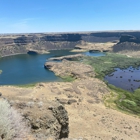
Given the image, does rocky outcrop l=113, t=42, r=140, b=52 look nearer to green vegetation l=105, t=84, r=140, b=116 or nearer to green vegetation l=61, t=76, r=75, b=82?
green vegetation l=61, t=76, r=75, b=82

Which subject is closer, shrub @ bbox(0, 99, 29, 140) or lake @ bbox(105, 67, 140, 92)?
shrub @ bbox(0, 99, 29, 140)

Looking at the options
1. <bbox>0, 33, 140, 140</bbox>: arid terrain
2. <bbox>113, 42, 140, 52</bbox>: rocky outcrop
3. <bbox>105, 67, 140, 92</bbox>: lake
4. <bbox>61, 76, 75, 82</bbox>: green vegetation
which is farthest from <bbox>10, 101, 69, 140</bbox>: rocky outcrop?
<bbox>113, 42, 140, 52</bbox>: rocky outcrop

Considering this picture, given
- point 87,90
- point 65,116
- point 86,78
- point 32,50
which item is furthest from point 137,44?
point 65,116

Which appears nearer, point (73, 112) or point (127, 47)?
point (73, 112)

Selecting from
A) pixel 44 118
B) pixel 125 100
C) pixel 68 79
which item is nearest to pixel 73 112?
pixel 125 100

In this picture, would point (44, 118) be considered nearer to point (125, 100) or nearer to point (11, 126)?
point (11, 126)

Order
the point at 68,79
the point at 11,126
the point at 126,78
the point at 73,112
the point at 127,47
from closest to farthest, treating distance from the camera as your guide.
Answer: the point at 11,126
the point at 73,112
the point at 68,79
the point at 126,78
the point at 127,47
